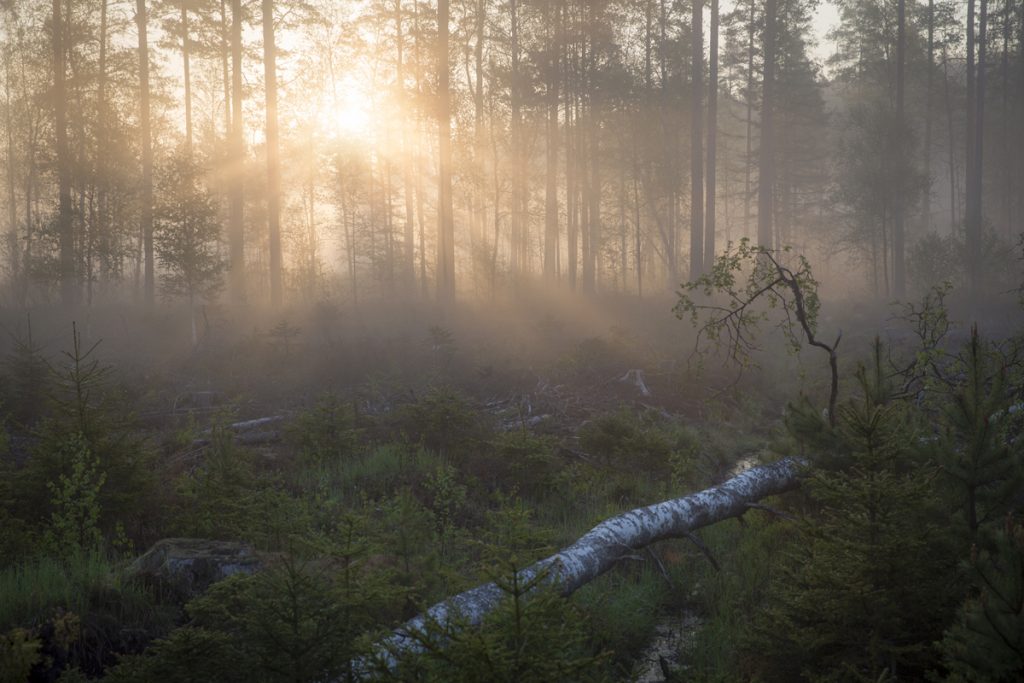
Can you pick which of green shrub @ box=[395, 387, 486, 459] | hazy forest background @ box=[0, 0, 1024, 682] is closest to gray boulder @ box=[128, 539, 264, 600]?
hazy forest background @ box=[0, 0, 1024, 682]

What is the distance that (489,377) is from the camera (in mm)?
15719

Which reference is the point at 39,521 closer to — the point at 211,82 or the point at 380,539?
the point at 380,539

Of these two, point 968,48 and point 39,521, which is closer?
point 39,521

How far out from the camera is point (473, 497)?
371 inches

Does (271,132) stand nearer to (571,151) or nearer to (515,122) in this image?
(515,122)

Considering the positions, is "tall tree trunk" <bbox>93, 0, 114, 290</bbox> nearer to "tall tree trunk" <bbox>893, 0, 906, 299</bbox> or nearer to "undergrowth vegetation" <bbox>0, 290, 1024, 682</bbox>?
"undergrowth vegetation" <bbox>0, 290, 1024, 682</bbox>

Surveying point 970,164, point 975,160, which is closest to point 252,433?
point 975,160

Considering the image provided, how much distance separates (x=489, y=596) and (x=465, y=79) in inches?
1167

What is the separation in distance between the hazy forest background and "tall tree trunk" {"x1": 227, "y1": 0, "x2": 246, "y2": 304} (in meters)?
0.17

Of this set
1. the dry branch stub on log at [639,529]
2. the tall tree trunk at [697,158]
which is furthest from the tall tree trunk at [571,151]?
the dry branch stub on log at [639,529]

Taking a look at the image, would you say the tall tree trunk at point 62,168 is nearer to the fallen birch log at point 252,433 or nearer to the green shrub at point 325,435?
the fallen birch log at point 252,433

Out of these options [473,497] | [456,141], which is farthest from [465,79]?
[473,497]

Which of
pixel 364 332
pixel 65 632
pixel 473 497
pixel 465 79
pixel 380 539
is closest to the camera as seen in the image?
pixel 65 632

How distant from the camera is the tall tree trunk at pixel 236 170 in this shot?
77.6 feet
